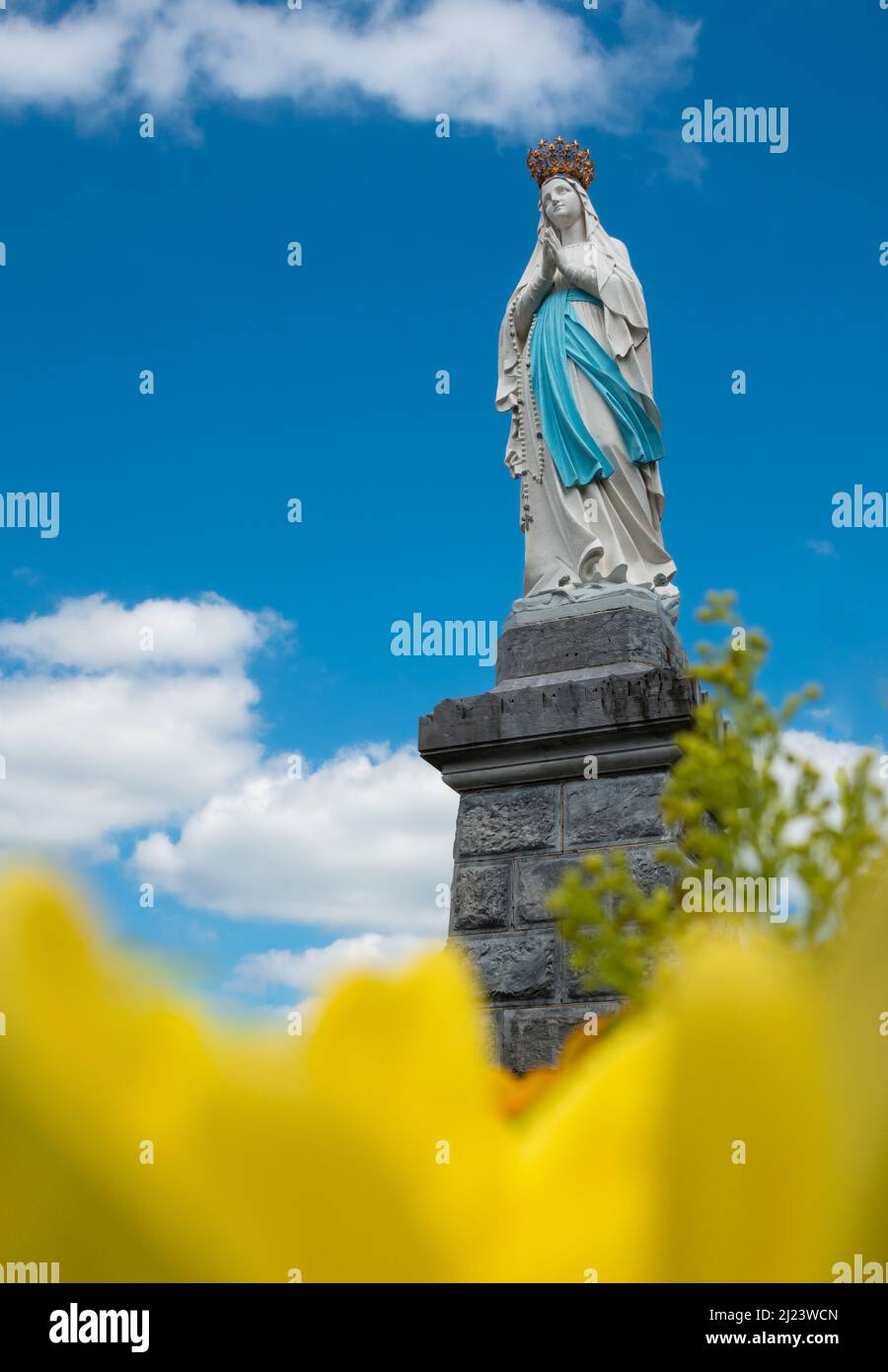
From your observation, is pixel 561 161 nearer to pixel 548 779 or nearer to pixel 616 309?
pixel 616 309

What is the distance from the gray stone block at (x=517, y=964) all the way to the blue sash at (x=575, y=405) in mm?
2958

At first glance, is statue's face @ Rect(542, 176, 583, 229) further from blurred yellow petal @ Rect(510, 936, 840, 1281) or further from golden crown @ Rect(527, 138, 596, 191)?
blurred yellow petal @ Rect(510, 936, 840, 1281)

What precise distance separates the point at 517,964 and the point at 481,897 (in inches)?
18.2

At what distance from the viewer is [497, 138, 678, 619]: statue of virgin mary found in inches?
303

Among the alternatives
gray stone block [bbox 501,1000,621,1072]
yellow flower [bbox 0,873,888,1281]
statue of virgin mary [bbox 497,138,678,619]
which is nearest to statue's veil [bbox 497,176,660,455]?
statue of virgin mary [bbox 497,138,678,619]

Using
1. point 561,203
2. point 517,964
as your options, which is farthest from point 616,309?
point 517,964

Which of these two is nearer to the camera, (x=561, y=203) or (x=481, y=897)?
(x=481, y=897)

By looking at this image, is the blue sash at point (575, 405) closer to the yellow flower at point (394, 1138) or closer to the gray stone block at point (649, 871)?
the gray stone block at point (649, 871)

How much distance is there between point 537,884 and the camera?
21.5ft

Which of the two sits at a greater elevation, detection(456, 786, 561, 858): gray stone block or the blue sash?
the blue sash

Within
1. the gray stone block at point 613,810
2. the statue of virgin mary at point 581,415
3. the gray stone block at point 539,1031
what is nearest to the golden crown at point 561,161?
the statue of virgin mary at point 581,415

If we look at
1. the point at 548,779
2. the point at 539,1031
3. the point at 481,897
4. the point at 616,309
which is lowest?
the point at 539,1031
